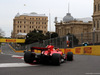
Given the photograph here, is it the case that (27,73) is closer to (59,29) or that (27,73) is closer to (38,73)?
(38,73)

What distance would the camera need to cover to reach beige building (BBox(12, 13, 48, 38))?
178000 millimetres

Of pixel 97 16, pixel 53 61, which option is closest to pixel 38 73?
pixel 53 61

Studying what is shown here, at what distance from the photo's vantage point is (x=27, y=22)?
179375 millimetres

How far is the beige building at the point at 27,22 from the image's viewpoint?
178000mm

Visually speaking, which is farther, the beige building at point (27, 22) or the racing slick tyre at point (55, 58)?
the beige building at point (27, 22)

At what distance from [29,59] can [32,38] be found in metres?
82.7

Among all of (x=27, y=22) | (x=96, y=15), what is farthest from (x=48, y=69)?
(x=27, y=22)

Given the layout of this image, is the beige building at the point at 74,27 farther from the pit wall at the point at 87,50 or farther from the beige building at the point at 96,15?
the pit wall at the point at 87,50

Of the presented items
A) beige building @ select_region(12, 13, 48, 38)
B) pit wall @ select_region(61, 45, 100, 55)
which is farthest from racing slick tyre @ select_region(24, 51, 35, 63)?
beige building @ select_region(12, 13, 48, 38)

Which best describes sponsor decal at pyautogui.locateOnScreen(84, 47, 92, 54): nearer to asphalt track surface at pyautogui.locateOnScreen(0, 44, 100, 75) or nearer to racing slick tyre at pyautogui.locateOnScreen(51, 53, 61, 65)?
asphalt track surface at pyautogui.locateOnScreen(0, 44, 100, 75)

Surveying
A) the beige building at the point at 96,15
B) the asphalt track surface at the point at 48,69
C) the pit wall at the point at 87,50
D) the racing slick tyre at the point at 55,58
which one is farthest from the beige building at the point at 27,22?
the racing slick tyre at the point at 55,58

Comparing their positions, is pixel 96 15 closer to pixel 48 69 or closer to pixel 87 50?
pixel 87 50

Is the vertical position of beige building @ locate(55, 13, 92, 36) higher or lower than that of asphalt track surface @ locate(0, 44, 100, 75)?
higher

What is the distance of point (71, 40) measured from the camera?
2753 centimetres
